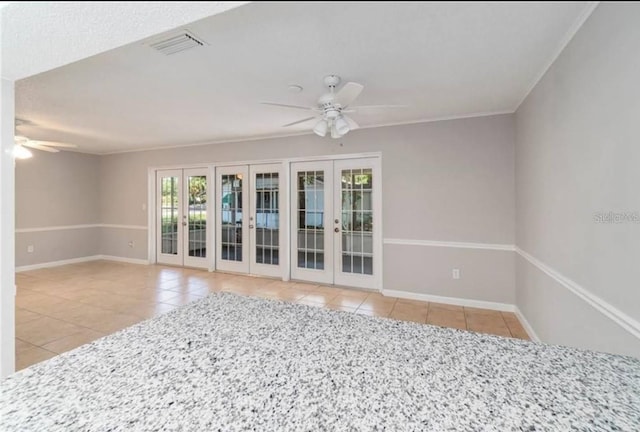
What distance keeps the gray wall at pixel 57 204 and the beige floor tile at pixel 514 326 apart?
27.1 feet

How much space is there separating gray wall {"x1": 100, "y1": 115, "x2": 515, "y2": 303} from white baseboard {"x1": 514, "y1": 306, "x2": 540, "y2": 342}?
0.23 metres

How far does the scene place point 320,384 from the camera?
29.5 inches

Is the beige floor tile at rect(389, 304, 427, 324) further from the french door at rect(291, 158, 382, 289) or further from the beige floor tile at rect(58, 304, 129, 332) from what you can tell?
the beige floor tile at rect(58, 304, 129, 332)

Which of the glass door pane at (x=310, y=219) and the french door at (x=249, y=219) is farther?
the french door at (x=249, y=219)

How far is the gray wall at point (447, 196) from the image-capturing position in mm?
3596

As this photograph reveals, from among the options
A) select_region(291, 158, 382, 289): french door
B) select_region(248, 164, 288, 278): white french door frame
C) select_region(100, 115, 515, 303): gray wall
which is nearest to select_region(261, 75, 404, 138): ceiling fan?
select_region(100, 115, 515, 303): gray wall

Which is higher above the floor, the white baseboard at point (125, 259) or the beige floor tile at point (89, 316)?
the white baseboard at point (125, 259)

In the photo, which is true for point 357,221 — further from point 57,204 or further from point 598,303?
point 57,204

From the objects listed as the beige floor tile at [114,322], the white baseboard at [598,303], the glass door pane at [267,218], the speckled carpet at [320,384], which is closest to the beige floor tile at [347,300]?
the glass door pane at [267,218]

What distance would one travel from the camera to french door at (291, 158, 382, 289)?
4369 mm

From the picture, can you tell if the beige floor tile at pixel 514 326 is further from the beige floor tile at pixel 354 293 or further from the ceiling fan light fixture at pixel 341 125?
the ceiling fan light fixture at pixel 341 125

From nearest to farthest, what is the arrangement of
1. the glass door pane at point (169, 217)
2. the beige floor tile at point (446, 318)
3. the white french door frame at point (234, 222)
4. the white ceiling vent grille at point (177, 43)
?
the white ceiling vent grille at point (177, 43)
the beige floor tile at point (446, 318)
the white french door frame at point (234, 222)
the glass door pane at point (169, 217)

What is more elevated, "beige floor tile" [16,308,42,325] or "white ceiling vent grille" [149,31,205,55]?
"white ceiling vent grille" [149,31,205,55]

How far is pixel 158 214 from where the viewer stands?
6.19 metres
